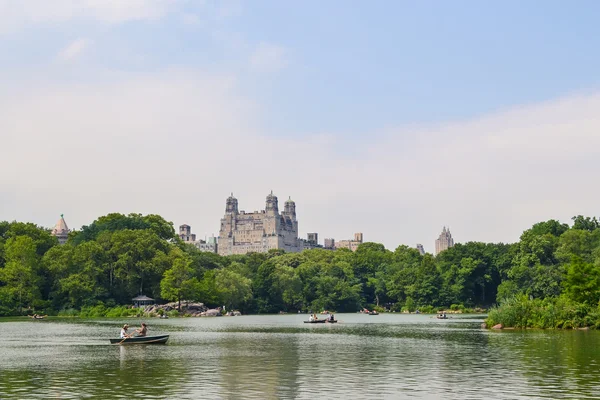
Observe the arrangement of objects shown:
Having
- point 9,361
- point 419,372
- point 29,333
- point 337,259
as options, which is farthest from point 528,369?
Answer: point 337,259

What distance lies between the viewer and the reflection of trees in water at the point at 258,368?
26.4m

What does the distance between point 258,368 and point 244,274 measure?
121 metres

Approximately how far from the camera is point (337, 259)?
613 feet

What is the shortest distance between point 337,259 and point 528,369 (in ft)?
506

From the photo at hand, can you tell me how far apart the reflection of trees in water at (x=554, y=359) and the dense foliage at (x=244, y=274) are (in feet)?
50.6

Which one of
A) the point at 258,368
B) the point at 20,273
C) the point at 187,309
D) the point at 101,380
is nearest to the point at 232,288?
the point at 187,309

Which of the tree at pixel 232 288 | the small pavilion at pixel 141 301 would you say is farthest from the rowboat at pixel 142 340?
the tree at pixel 232 288

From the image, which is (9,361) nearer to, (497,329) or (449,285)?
(497,329)

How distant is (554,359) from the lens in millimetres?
36469

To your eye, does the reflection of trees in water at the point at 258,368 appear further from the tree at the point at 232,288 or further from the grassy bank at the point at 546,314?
the tree at the point at 232,288

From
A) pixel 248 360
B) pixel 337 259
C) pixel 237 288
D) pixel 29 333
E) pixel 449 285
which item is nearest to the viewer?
pixel 248 360

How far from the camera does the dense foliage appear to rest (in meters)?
111

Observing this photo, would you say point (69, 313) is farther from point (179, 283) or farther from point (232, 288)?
point (232, 288)

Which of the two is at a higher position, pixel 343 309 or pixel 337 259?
pixel 337 259
